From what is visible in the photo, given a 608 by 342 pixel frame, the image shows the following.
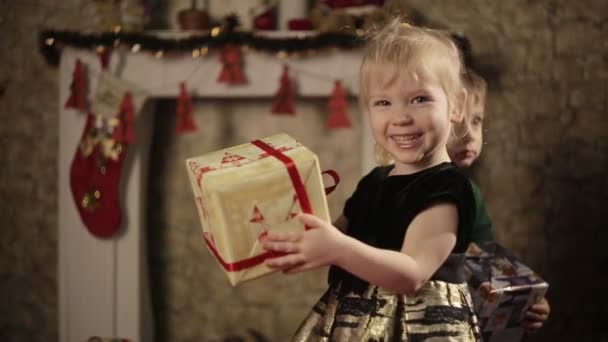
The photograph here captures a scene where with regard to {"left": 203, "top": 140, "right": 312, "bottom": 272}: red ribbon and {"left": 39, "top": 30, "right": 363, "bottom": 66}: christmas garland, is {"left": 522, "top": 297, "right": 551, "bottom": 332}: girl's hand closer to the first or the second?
{"left": 203, "top": 140, "right": 312, "bottom": 272}: red ribbon

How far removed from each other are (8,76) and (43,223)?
689mm

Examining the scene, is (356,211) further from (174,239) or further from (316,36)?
(174,239)

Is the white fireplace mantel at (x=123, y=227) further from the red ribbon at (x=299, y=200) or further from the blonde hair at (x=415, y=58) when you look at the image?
the red ribbon at (x=299, y=200)

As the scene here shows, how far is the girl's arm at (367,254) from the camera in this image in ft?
2.83

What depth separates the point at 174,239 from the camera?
118 inches

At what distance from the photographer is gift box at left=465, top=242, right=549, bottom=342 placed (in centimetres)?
149

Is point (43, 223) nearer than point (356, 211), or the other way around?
point (356, 211)

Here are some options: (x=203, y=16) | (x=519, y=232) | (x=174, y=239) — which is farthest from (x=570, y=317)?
(x=203, y=16)

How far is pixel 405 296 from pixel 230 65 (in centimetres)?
172

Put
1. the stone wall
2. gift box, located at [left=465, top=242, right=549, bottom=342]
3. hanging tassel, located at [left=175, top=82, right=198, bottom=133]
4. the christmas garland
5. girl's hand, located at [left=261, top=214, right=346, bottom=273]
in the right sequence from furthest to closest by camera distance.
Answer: the stone wall → hanging tassel, located at [left=175, top=82, right=198, bottom=133] → the christmas garland → gift box, located at [left=465, top=242, right=549, bottom=342] → girl's hand, located at [left=261, top=214, right=346, bottom=273]

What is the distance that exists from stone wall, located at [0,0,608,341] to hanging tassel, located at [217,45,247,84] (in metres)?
0.32

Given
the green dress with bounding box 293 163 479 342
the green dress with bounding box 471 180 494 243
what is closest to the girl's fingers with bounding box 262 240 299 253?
the green dress with bounding box 293 163 479 342

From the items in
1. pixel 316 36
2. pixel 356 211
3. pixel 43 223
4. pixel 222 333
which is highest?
pixel 316 36

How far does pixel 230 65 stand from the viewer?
8.30 ft
